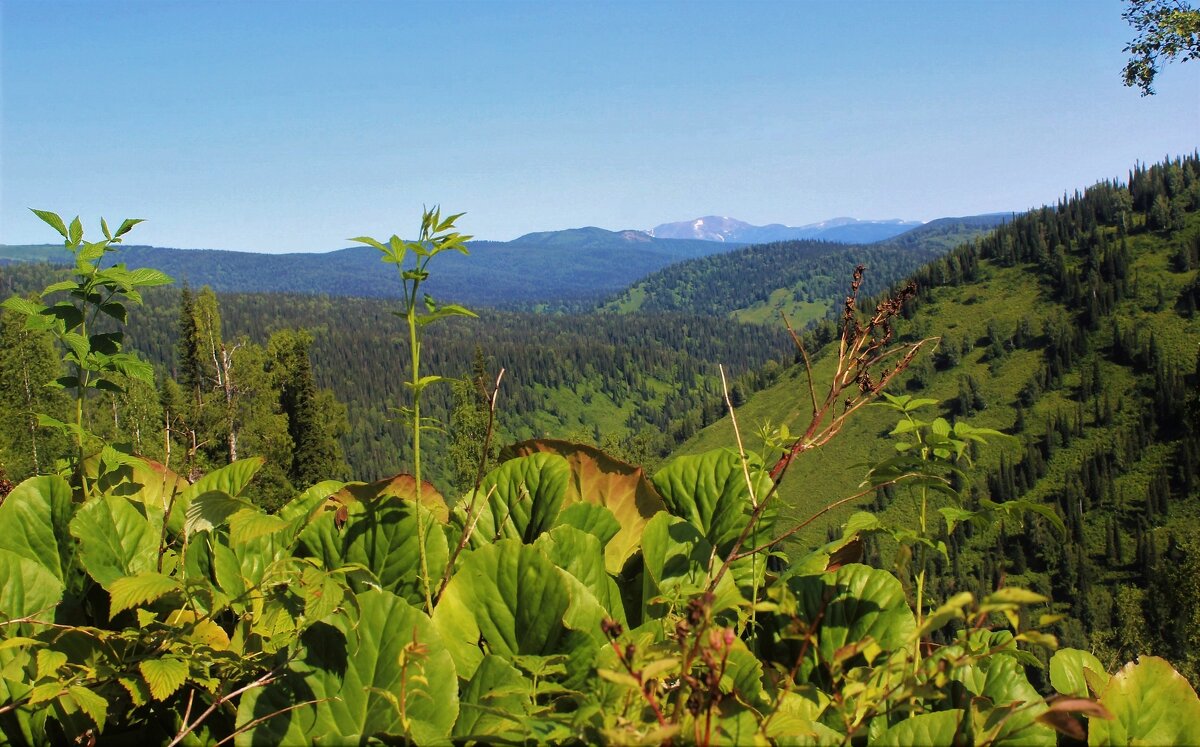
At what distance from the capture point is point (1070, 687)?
153cm

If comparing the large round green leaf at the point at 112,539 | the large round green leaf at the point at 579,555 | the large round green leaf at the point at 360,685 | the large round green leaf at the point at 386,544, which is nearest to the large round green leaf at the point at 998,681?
the large round green leaf at the point at 579,555

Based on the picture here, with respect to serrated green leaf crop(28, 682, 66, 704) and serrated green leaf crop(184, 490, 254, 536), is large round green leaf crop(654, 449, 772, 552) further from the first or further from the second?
serrated green leaf crop(28, 682, 66, 704)

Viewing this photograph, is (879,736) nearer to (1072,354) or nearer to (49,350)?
(49,350)

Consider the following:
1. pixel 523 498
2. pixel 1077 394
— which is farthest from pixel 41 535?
pixel 1077 394

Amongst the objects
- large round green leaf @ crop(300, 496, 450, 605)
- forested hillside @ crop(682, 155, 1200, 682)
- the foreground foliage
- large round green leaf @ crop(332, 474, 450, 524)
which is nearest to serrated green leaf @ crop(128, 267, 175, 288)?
the foreground foliage

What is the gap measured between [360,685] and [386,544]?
0.48 m

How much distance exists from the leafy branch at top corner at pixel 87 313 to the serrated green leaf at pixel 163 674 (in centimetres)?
84

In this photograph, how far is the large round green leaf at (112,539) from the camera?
1815mm

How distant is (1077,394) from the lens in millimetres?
148250

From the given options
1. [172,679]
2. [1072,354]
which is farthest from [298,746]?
[1072,354]

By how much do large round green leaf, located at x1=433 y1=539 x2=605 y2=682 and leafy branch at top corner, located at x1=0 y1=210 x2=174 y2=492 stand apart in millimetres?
1114

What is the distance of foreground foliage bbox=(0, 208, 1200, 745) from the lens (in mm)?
1175

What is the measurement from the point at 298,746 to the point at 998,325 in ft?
616

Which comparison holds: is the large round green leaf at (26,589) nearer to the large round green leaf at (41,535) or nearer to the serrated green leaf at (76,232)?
the large round green leaf at (41,535)
